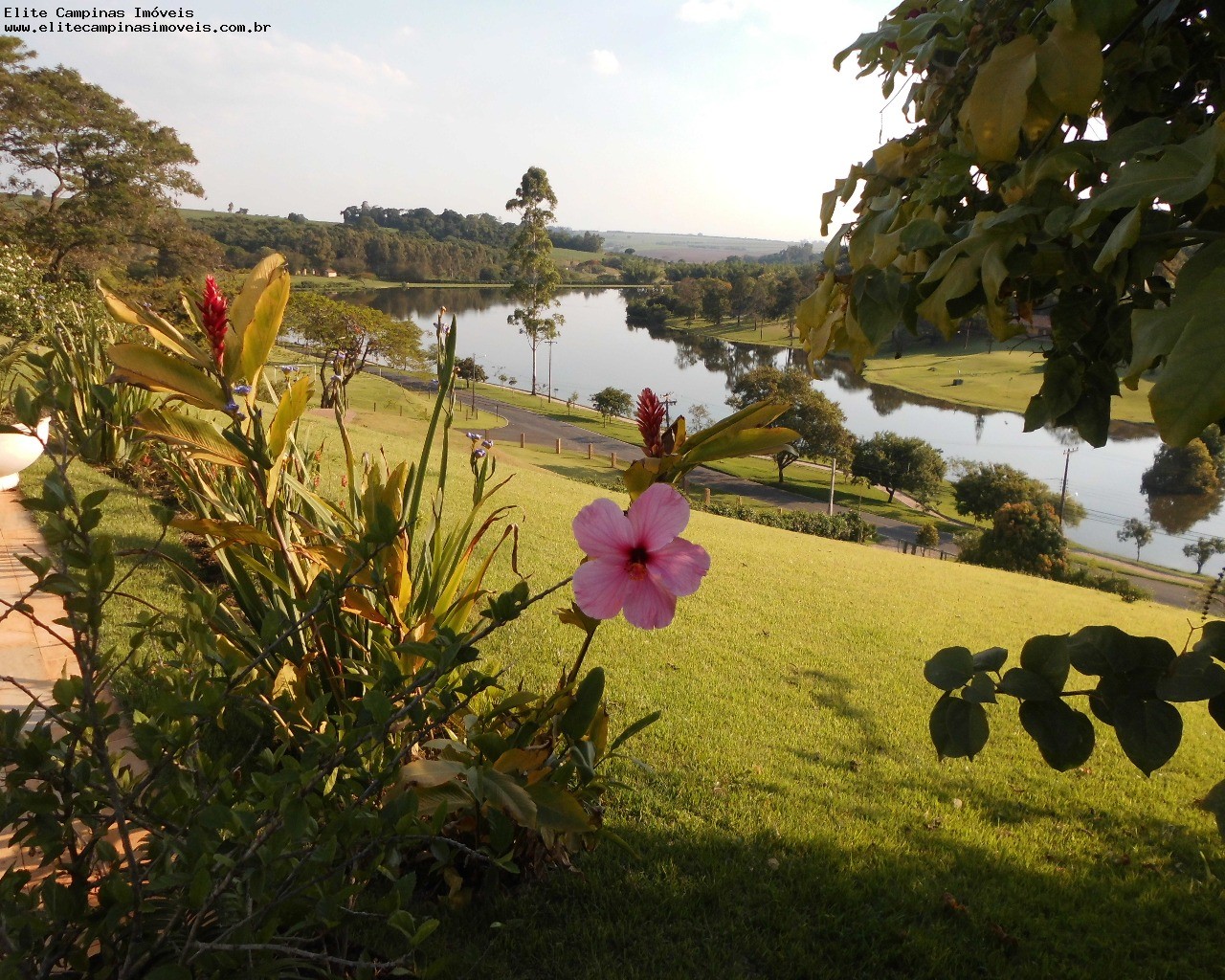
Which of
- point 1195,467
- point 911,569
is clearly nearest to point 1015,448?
point 1195,467

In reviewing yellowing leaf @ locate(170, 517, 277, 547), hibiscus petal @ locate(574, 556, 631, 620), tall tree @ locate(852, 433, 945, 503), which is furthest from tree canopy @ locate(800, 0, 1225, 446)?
tall tree @ locate(852, 433, 945, 503)

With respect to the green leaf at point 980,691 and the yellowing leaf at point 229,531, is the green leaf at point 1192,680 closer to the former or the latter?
the green leaf at point 980,691

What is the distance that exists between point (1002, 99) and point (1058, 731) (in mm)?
659

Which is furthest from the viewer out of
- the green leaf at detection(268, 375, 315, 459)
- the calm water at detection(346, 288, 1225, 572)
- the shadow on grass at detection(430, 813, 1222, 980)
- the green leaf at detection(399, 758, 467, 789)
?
the calm water at detection(346, 288, 1225, 572)

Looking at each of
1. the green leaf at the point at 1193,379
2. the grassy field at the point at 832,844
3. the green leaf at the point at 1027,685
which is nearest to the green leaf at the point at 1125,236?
the green leaf at the point at 1193,379

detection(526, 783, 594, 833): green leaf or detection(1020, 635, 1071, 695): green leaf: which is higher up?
detection(1020, 635, 1071, 695): green leaf

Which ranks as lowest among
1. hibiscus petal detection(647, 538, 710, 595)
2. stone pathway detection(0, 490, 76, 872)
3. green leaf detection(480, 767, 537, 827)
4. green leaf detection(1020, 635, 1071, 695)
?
stone pathway detection(0, 490, 76, 872)

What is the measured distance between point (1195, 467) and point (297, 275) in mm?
54834

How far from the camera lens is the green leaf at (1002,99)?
0.76m

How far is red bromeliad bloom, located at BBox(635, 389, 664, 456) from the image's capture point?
77 centimetres

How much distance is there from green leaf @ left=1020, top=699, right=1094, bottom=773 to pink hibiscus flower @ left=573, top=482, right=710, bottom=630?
41 cm

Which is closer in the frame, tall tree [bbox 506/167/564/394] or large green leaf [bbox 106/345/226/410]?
large green leaf [bbox 106/345/226/410]

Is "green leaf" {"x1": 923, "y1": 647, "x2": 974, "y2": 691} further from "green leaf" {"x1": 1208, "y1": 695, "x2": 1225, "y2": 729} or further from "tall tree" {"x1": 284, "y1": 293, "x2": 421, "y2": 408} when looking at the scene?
"tall tree" {"x1": 284, "y1": 293, "x2": 421, "y2": 408}

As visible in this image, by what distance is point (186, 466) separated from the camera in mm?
2291
